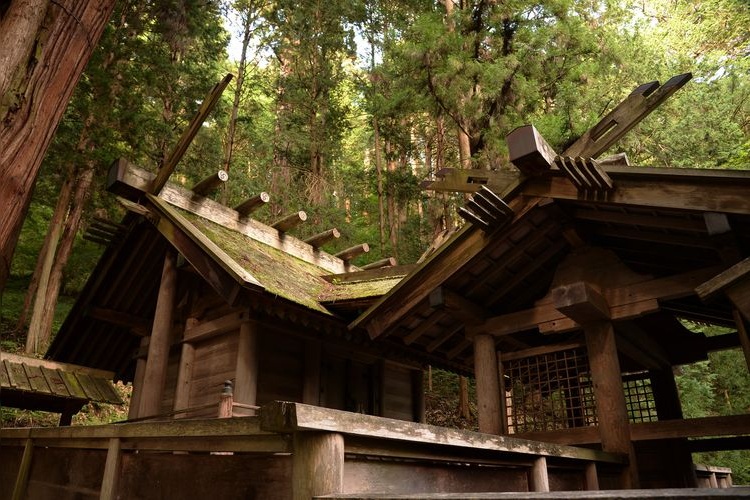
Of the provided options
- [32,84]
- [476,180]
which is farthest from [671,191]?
[32,84]

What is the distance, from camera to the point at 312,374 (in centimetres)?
877

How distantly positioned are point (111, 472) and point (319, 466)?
7.88 ft

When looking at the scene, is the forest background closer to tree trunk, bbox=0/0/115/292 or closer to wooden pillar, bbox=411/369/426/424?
wooden pillar, bbox=411/369/426/424

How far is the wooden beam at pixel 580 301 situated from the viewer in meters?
5.64

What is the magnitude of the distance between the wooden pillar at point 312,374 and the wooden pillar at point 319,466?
6.28m

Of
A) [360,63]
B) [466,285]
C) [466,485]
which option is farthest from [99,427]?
[360,63]

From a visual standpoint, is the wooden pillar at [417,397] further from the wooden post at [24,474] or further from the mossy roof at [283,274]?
the wooden post at [24,474]

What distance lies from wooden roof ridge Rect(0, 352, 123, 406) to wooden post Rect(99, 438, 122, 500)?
17.8 ft

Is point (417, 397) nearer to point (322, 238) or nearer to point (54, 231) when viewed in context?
point (322, 238)

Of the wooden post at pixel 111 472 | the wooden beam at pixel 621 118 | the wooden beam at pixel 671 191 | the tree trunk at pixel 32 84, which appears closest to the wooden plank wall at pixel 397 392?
the wooden beam at pixel 671 191

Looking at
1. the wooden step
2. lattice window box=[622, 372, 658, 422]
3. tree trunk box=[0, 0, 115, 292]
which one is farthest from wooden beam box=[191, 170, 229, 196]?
lattice window box=[622, 372, 658, 422]

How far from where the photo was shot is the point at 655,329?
8258 millimetres

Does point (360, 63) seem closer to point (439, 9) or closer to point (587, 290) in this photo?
point (439, 9)

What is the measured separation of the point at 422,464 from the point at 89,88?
1484 centimetres
